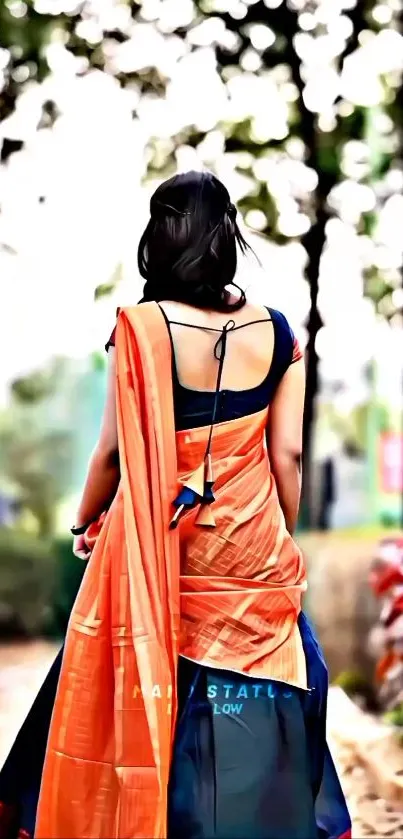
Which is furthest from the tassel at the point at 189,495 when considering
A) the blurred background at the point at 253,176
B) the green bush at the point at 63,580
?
the green bush at the point at 63,580

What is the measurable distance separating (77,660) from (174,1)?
2.30m

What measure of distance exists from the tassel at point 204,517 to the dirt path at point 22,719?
1319 mm

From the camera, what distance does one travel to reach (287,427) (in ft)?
6.27

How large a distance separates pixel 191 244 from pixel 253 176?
185 centimetres

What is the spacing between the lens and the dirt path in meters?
2.89

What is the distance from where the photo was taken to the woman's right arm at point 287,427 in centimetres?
191

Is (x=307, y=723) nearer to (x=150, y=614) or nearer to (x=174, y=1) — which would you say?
(x=150, y=614)

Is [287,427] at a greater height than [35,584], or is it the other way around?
[287,427]

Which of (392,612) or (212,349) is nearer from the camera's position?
(212,349)

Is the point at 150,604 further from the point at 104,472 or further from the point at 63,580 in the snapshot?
the point at 63,580

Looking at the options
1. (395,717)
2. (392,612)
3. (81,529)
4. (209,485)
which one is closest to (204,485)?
(209,485)

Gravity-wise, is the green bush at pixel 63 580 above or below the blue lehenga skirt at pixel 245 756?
below

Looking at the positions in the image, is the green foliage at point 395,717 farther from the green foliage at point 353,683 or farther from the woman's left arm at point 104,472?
the woman's left arm at point 104,472

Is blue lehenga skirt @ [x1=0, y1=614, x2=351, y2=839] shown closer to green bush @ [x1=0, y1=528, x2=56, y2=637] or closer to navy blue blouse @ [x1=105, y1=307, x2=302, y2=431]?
navy blue blouse @ [x1=105, y1=307, x2=302, y2=431]
